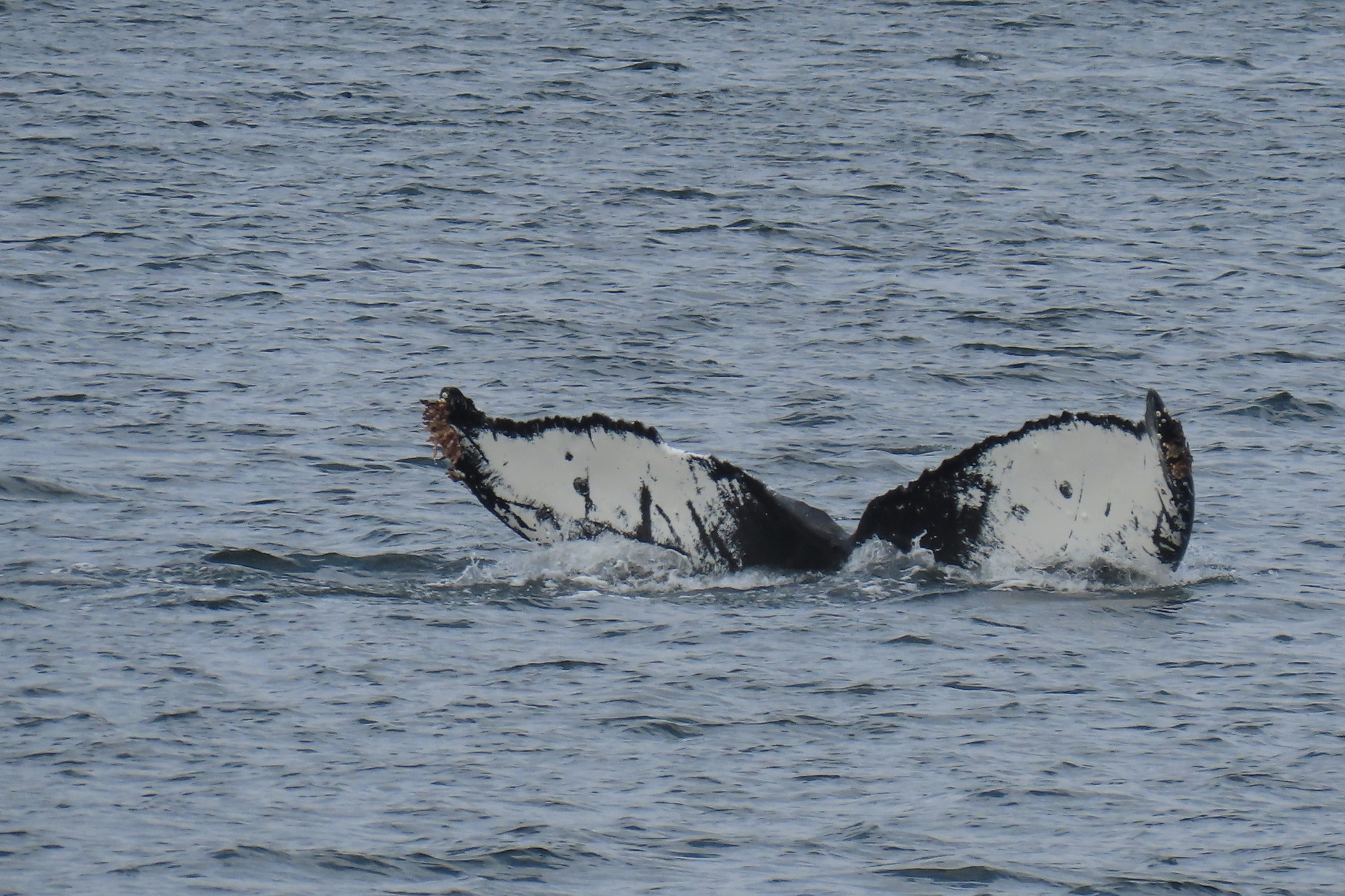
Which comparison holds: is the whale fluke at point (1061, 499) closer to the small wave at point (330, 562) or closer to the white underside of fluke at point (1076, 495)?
the white underside of fluke at point (1076, 495)

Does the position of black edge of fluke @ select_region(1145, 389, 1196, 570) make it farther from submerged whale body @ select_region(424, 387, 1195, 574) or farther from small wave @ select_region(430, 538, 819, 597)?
small wave @ select_region(430, 538, 819, 597)

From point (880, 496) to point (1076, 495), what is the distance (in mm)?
894

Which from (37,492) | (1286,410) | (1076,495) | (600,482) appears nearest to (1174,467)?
(1076,495)

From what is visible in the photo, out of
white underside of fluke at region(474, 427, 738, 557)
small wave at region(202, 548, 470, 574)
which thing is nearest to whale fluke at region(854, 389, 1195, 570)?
white underside of fluke at region(474, 427, 738, 557)

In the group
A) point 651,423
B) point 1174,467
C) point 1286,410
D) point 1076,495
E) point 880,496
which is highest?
point 1174,467

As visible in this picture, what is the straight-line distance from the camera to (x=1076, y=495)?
1021cm

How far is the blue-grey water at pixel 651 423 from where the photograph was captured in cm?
852

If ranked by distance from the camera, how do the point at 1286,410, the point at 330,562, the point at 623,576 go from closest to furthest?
the point at 623,576, the point at 330,562, the point at 1286,410

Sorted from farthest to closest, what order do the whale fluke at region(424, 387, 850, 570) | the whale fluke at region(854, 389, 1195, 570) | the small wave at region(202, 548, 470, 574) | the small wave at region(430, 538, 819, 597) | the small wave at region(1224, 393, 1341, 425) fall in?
the small wave at region(1224, 393, 1341, 425)
the small wave at region(202, 548, 470, 574)
the small wave at region(430, 538, 819, 597)
the whale fluke at region(424, 387, 850, 570)
the whale fluke at region(854, 389, 1195, 570)

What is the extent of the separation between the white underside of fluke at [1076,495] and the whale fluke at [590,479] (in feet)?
3.52

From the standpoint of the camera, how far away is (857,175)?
83.4 feet

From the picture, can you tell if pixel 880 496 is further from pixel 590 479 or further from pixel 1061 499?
pixel 590 479

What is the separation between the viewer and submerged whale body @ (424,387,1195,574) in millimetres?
10094

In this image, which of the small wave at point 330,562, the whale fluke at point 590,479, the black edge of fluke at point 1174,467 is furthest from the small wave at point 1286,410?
the small wave at point 330,562
